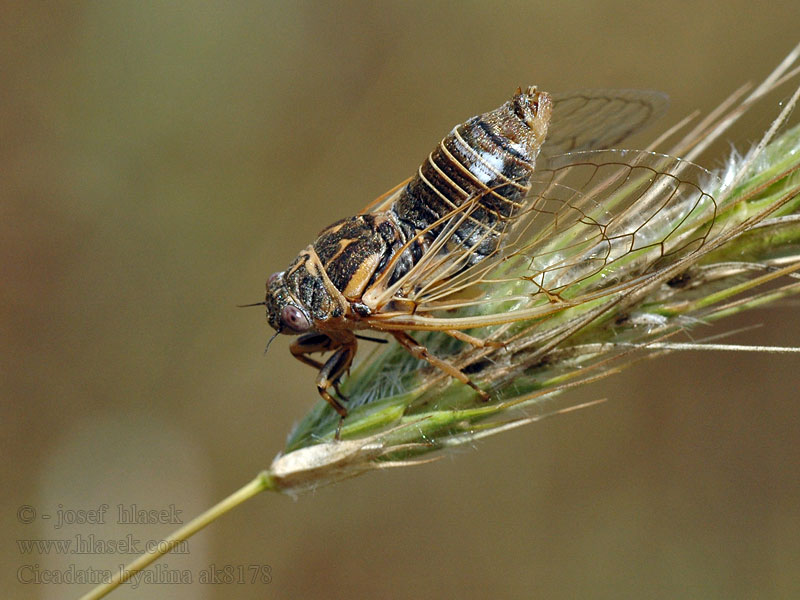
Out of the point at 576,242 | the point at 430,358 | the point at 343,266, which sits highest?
the point at 343,266

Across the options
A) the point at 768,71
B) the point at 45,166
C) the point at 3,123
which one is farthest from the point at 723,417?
the point at 3,123

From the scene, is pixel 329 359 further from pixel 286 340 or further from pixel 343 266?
pixel 286 340

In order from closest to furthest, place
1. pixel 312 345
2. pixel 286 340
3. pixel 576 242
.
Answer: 1. pixel 576 242
2. pixel 312 345
3. pixel 286 340

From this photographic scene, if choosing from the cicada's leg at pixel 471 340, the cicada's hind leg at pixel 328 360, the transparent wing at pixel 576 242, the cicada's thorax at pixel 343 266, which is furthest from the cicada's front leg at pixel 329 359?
the cicada's leg at pixel 471 340

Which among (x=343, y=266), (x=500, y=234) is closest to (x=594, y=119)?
(x=500, y=234)

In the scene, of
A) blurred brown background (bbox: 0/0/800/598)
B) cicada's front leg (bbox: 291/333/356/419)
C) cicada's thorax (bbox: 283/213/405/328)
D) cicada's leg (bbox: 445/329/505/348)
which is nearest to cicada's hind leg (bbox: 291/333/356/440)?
cicada's front leg (bbox: 291/333/356/419)

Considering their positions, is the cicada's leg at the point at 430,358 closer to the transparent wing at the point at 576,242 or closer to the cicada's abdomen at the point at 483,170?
the transparent wing at the point at 576,242
